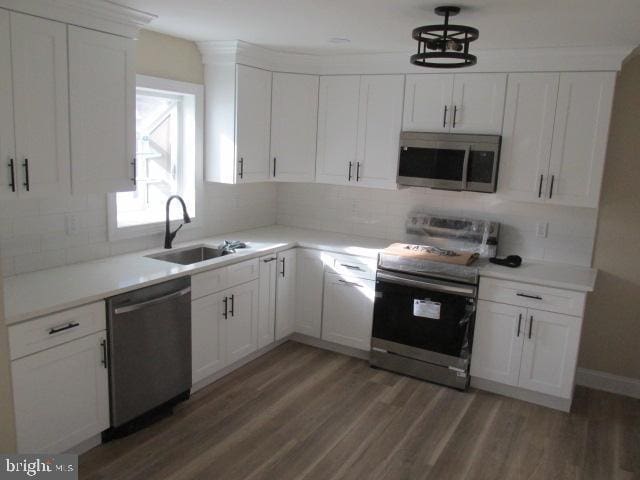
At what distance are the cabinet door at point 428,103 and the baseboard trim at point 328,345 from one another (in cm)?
180

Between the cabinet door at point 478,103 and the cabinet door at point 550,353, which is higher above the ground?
the cabinet door at point 478,103

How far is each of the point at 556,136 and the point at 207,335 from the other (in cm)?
270

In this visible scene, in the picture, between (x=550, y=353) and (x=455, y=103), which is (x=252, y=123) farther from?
(x=550, y=353)

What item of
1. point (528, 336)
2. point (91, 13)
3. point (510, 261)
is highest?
point (91, 13)

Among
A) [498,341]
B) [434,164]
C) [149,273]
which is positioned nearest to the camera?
[149,273]

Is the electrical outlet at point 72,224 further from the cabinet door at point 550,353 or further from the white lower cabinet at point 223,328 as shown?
the cabinet door at point 550,353

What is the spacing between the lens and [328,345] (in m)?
4.43

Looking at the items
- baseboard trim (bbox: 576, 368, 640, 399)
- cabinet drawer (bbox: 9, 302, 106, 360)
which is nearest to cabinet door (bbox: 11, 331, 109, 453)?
cabinet drawer (bbox: 9, 302, 106, 360)

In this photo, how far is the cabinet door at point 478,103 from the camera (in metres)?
3.76

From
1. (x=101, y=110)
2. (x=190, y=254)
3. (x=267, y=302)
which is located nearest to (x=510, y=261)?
(x=267, y=302)

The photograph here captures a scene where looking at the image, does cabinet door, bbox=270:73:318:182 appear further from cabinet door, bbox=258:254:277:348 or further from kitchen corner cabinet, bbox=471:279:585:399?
kitchen corner cabinet, bbox=471:279:585:399

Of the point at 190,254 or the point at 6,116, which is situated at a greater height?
the point at 6,116

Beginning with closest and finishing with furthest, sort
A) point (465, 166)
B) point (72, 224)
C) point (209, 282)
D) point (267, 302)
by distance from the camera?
point (72, 224)
point (209, 282)
point (465, 166)
point (267, 302)

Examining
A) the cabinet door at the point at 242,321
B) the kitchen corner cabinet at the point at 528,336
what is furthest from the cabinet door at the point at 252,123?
the kitchen corner cabinet at the point at 528,336
